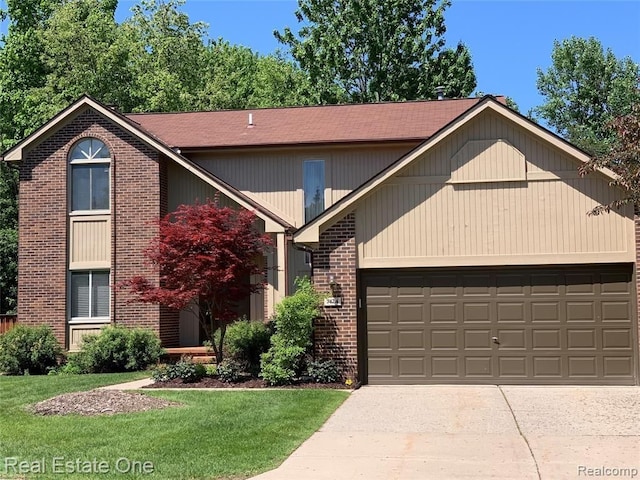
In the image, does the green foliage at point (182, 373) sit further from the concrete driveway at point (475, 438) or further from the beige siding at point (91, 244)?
the beige siding at point (91, 244)

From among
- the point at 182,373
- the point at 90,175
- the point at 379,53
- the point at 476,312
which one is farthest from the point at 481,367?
the point at 379,53

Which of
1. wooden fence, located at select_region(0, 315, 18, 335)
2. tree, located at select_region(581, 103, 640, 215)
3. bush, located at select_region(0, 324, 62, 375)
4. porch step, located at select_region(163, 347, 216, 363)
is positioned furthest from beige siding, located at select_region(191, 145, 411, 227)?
wooden fence, located at select_region(0, 315, 18, 335)

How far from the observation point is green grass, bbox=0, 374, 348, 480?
813 centimetres

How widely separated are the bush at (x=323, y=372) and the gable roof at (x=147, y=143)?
458cm

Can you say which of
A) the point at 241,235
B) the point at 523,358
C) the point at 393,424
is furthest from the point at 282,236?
the point at 393,424

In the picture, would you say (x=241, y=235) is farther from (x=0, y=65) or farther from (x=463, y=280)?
(x=0, y=65)

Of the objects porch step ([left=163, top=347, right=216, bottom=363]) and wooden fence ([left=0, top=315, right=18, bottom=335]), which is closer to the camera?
porch step ([left=163, top=347, right=216, bottom=363])

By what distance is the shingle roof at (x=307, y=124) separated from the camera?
20.1 m

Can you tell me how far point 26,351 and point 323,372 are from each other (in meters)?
8.01

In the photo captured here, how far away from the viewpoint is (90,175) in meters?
→ 19.5

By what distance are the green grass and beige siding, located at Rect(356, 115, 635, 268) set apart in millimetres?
3503

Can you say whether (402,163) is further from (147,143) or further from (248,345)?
(147,143)

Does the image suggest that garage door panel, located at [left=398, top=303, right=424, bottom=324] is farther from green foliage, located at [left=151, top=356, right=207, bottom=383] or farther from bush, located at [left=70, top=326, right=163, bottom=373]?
bush, located at [left=70, top=326, right=163, bottom=373]

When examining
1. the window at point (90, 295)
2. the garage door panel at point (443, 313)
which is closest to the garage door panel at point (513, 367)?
the garage door panel at point (443, 313)
